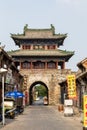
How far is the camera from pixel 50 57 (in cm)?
8906

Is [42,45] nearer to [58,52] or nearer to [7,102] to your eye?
[58,52]

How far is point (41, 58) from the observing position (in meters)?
89.4

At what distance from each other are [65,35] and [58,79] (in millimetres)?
11389

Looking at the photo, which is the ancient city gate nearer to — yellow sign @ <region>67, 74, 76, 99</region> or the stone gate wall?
the stone gate wall

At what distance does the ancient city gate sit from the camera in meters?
86.8

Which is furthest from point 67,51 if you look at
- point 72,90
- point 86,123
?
point 86,123

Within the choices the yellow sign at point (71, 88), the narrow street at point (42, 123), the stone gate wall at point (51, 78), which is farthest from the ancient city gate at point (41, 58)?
the narrow street at point (42, 123)

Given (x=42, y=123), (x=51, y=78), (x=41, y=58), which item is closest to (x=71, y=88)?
(x=42, y=123)

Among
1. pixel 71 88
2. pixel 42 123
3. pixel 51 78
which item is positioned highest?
pixel 51 78

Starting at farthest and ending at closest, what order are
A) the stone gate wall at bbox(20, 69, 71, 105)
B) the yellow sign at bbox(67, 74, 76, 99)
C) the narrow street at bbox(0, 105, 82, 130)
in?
the stone gate wall at bbox(20, 69, 71, 105)
the yellow sign at bbox(67, 74, 76, 99)
the narrow street at bbox(0, 105, 82, 130)

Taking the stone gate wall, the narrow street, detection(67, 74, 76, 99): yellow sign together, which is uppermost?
the stone gate wall

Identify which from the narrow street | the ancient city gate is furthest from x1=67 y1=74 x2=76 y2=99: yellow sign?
the ancient city gate

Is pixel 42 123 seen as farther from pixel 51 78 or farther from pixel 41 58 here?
pixel 41 58

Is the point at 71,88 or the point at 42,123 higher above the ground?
the point at 71,88
